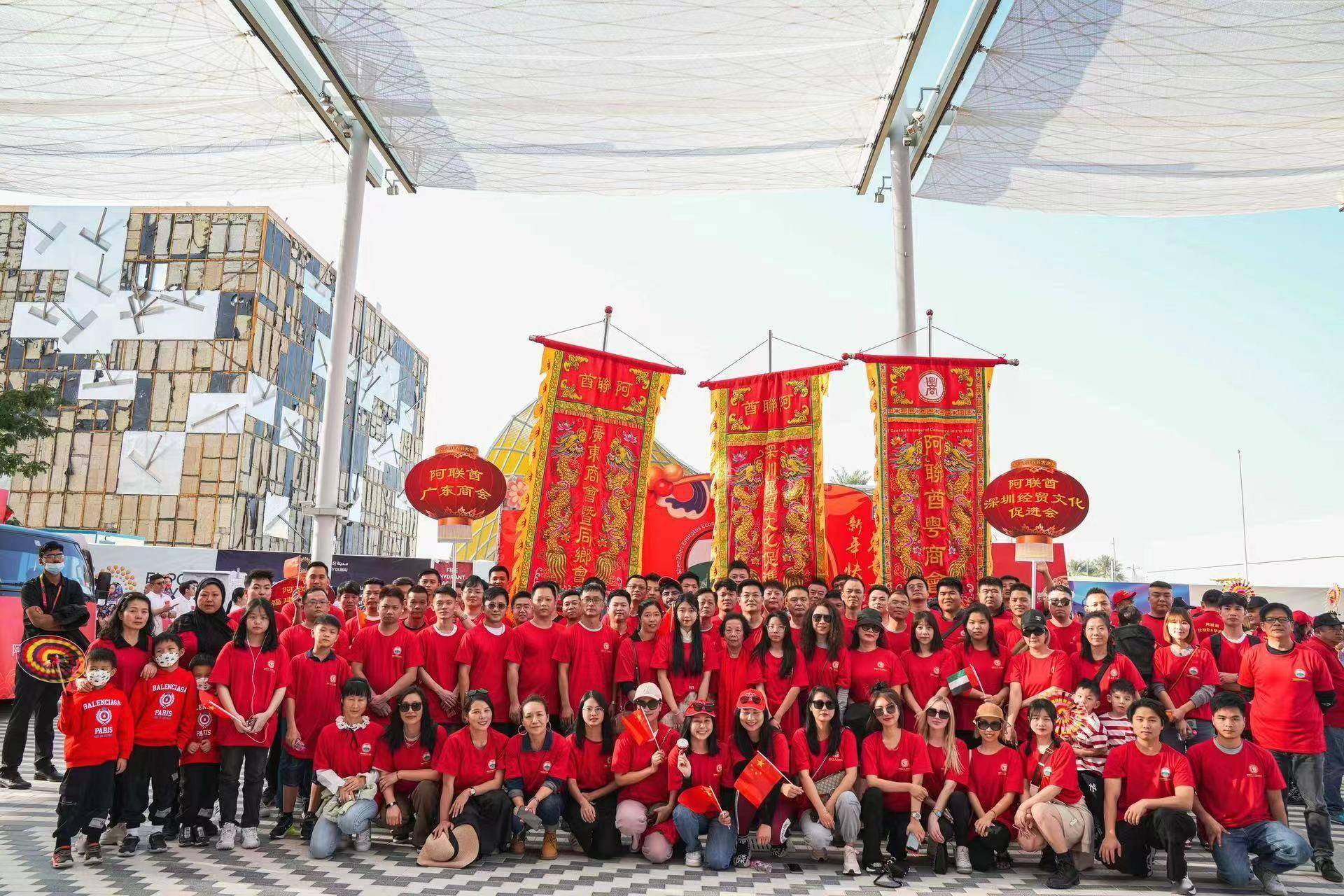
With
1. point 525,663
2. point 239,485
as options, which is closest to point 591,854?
point 525,663

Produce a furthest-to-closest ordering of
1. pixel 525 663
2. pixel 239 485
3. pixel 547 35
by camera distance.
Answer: pixel 239 485, pixel 547 35, pixel 525 663

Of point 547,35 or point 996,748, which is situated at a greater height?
point 547,35

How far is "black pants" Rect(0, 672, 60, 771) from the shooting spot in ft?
18.0

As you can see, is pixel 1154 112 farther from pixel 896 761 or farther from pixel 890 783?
pixel 890 783

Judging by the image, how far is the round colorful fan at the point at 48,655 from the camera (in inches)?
196

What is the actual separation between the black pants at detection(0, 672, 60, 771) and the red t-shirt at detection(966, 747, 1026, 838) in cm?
530

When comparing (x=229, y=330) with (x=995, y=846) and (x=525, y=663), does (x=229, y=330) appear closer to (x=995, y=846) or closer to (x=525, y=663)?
(x=525, y=663)

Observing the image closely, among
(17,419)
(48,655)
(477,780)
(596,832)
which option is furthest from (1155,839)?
(17,419)

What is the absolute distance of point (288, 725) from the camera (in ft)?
15.7

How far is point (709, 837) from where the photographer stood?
177 inches

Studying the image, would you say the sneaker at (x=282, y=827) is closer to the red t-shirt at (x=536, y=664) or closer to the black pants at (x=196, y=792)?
the black pants at (x=196, y=792)

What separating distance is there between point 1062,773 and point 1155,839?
1.62 ft

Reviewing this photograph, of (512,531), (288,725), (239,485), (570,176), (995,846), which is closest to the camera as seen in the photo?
(995,846)

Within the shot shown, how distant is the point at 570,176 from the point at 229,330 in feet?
76.3
